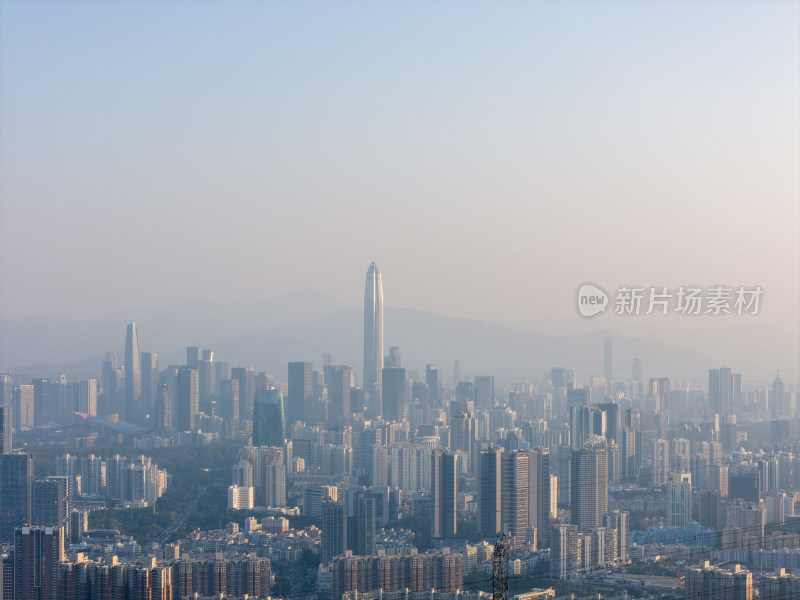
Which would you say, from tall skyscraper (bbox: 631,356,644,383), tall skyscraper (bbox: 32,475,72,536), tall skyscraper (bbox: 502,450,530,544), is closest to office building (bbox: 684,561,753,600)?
tall skyscraper (bbox: 502,450,530,544)

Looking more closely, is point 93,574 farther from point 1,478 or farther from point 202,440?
point 202,440

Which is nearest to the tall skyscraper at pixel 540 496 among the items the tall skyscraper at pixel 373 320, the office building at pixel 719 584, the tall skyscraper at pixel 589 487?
the tall skyscraper at pixel 589 487

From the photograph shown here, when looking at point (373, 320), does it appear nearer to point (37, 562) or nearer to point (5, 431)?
point (5, 431)

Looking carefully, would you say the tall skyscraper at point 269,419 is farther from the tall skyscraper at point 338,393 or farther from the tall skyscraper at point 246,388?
the tall skyscraper at point 338,393

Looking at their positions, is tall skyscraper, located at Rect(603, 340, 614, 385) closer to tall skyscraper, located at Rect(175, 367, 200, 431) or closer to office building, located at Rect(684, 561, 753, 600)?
tall skyscraper, located at Rect(175, 367, 200, 431)

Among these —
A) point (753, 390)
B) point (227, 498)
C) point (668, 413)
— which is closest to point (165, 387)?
point (227, 498)
